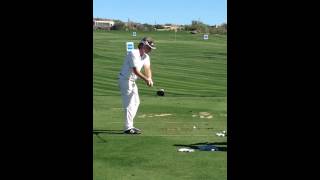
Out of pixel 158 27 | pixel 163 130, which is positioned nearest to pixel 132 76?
pixel 163 130

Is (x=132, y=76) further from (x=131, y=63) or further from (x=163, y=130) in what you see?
(x=163, y=130)

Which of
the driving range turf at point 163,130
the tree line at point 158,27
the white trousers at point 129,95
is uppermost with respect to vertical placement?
the tree line at point 158,27

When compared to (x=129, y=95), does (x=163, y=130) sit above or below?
below

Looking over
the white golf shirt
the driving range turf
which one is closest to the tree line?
the driving range turf

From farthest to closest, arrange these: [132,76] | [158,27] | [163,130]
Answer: [158,27], [163,130], [132,76]

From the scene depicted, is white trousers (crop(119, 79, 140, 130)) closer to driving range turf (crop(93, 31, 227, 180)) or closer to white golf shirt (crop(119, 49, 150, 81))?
white golf shirt (crop(119, 49, 150, 81))

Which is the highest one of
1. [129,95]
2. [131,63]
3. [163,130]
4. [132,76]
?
[131,63]

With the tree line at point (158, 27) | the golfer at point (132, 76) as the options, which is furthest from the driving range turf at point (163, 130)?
the tree line at point (158, 27)

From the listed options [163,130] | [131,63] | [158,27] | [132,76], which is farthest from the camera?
[158,27]

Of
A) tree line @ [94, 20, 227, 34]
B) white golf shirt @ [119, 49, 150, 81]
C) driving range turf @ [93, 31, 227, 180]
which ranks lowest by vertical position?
driving range turf @ [93, 31, 227, 180]

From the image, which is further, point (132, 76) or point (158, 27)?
point (158, 27)

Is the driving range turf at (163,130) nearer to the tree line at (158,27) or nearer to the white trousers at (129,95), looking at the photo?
the white trousers at (129,95)
